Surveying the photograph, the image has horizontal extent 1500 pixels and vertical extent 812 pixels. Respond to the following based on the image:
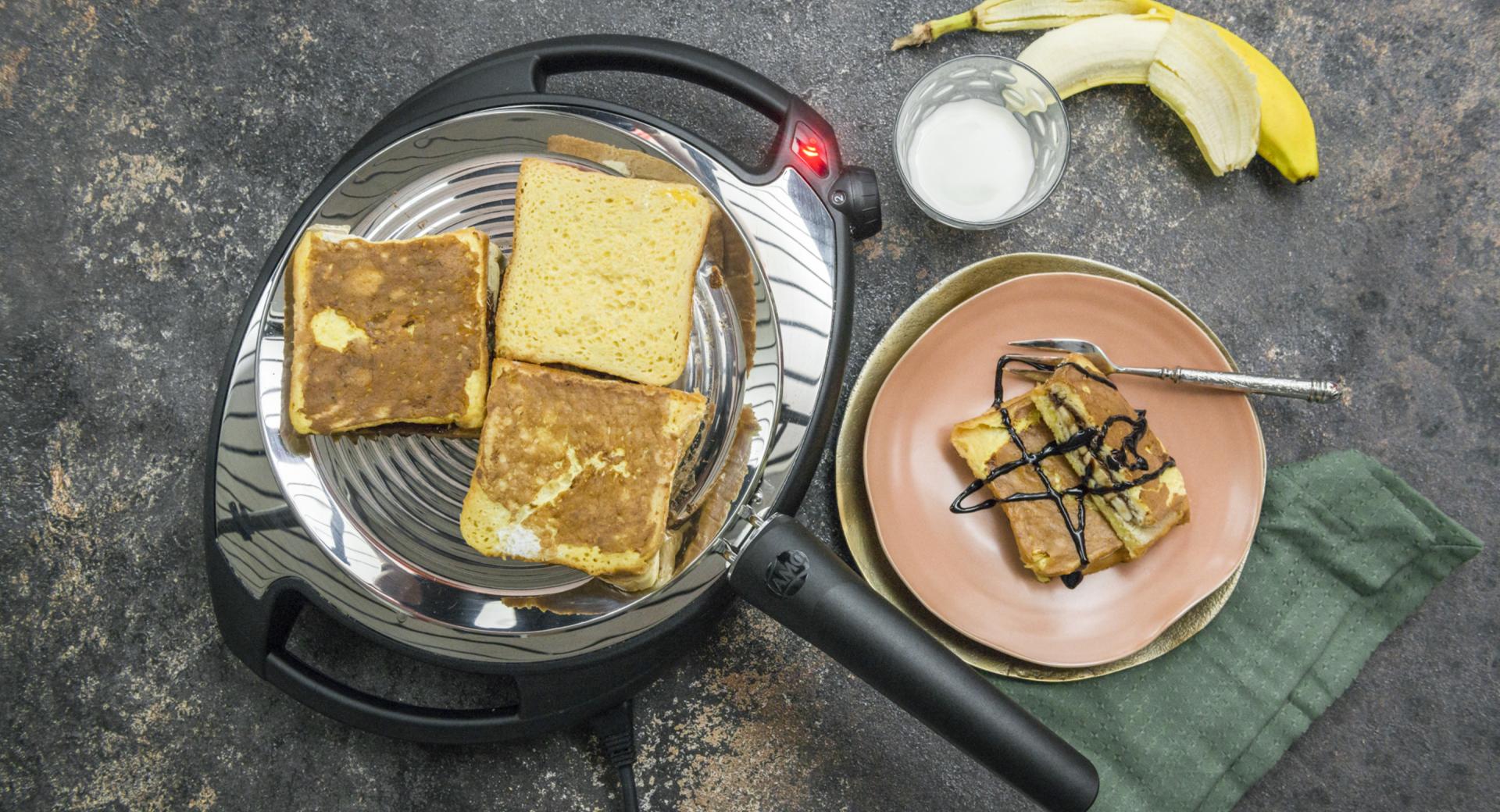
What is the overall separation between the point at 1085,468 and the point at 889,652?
37 cm

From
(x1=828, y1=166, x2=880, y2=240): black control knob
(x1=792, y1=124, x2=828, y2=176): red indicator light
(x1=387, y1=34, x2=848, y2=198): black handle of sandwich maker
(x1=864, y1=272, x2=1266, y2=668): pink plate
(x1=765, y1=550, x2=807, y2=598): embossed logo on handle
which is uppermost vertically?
(x1=387, y1=34, x2=848, y2=198): black handle of sandwich maker

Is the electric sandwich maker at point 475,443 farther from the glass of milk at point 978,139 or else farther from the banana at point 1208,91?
the banana at point 1208,91

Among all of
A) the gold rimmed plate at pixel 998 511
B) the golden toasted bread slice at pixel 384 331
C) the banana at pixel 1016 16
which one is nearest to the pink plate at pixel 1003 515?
the gold rimmed plate at pixel 998 511

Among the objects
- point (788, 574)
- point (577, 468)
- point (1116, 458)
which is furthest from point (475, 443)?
point (1116, 458)

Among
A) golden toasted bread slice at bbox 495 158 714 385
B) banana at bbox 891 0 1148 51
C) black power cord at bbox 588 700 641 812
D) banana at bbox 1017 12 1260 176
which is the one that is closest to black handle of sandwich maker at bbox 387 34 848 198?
golden toasted bread slice at bbox 495 158 714 385

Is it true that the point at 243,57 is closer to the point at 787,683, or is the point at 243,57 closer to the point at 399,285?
the point at 399,285

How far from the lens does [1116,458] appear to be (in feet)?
3.27

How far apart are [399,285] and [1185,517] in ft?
2.96

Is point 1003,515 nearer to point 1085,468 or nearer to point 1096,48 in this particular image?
point 1085,468

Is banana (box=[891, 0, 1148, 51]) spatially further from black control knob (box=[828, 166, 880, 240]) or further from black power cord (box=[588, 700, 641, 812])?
black power cord (box=[588, 700, 641, 812])

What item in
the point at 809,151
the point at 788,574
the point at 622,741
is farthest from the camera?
the point at 622,741

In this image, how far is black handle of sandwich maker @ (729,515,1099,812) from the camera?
80 cm

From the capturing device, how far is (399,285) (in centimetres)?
85

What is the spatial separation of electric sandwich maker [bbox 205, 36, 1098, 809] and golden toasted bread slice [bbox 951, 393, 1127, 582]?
21 centimetres
